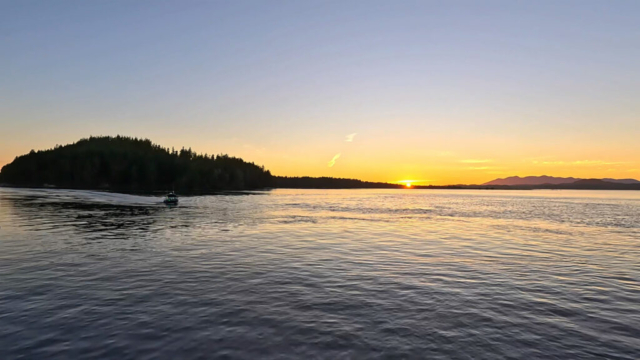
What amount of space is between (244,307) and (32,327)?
8.91 meters

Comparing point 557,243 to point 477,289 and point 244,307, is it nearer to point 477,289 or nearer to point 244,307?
point 477,289

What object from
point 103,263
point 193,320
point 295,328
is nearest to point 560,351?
point 295,328

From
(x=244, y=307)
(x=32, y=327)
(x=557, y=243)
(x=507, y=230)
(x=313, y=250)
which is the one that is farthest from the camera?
(x=507, y=230)

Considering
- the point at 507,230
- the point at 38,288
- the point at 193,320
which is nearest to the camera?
the point at 193,320

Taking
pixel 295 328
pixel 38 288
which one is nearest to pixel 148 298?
pixel 38 288

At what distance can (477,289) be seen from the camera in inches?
862

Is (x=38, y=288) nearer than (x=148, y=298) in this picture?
No

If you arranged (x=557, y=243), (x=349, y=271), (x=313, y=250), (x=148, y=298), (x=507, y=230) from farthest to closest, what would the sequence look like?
(x=507, y=230) < (x=557, y=243) < (x=313, y=250) < (x=349, y=271) < (x=148, y=298)

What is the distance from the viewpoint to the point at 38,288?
68.0ft

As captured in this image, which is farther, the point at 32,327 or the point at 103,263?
the point at 103,263

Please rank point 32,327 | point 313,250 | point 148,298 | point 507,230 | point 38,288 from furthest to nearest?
point 507,230, point 313,250, point 38,288, point 148,298, point 32,327

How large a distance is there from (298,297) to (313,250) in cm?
1531

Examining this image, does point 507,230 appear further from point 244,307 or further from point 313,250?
point 244,307

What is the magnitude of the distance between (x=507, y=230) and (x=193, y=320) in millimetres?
51910
